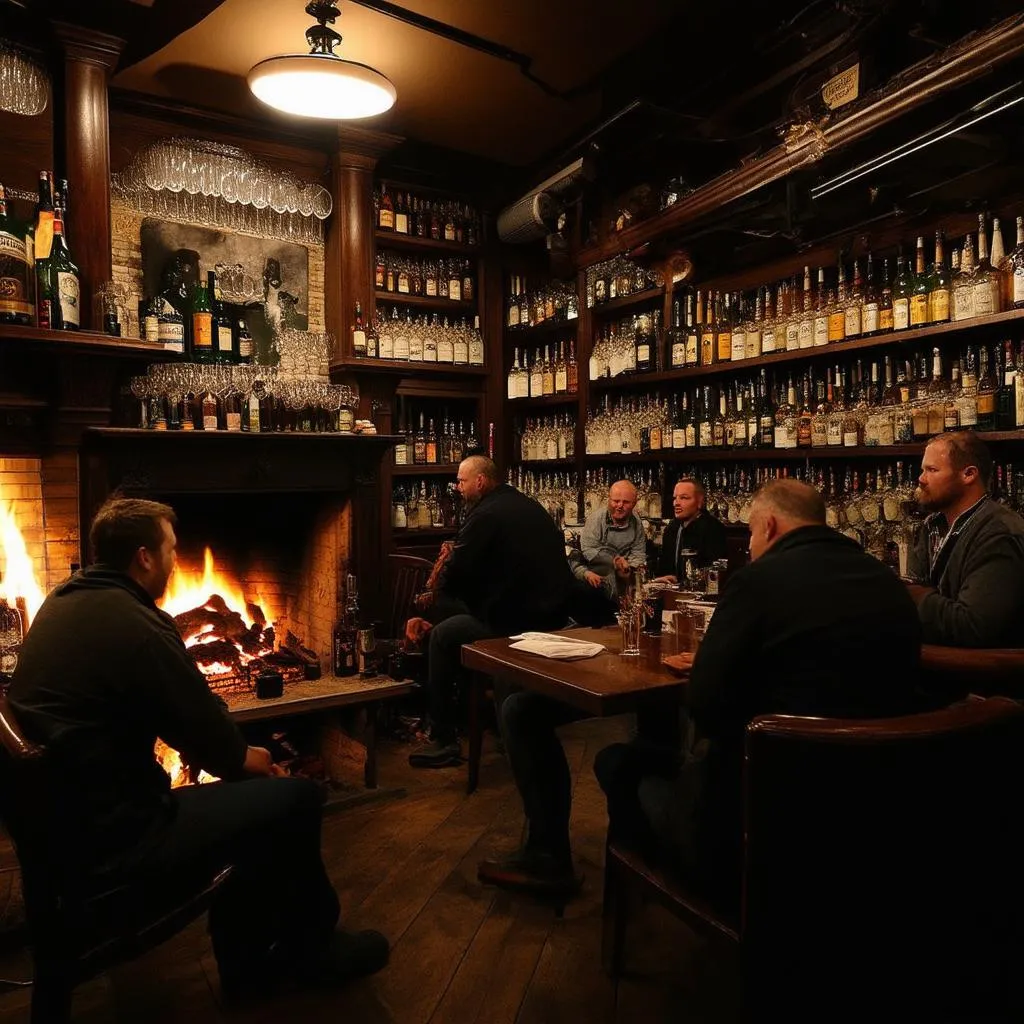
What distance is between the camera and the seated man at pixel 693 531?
166 inches

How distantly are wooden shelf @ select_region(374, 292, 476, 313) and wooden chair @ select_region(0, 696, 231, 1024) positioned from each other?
3683mm

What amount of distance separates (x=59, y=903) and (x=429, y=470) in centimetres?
368

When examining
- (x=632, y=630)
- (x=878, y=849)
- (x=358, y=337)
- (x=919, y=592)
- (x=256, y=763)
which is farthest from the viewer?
(x=358, y=337)

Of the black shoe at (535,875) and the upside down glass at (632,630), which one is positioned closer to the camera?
the upside down glass at (632,630)

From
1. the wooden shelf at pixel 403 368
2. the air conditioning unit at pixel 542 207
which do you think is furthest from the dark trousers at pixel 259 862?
the air conditioning unit at pixel 542 207

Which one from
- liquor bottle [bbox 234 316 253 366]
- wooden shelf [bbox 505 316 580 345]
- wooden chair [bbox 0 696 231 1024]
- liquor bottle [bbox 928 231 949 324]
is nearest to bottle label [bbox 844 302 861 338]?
liquor bottle [bbox 928 231 949 324]

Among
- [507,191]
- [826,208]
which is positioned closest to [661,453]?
[826,208]

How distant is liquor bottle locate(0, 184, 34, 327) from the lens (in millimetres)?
3301

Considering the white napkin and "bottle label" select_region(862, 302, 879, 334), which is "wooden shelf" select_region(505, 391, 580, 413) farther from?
the white napkin

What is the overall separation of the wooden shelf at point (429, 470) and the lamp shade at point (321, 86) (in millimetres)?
2076

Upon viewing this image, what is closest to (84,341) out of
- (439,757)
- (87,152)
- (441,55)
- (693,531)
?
(87,152)

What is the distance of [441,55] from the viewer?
158 inches

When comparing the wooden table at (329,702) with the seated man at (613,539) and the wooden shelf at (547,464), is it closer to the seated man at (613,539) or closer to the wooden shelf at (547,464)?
the seated man at (613,539)

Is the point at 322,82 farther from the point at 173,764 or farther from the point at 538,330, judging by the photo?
the point at 173,764
